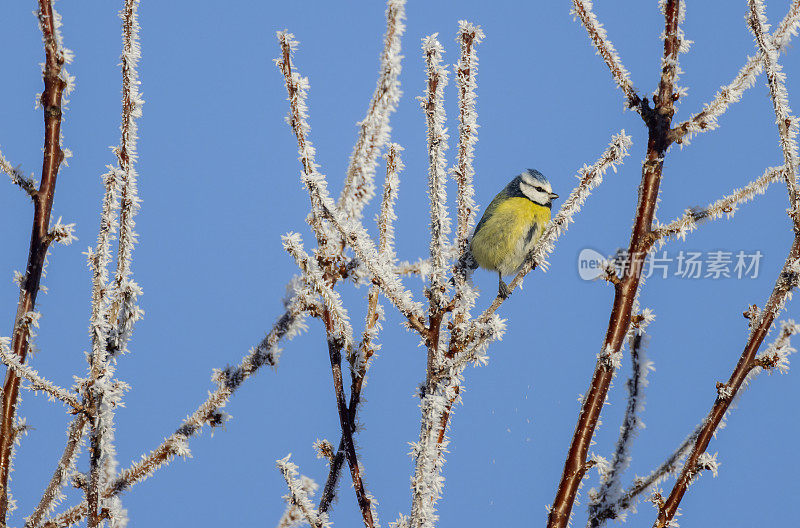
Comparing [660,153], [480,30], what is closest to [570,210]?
[660,153]

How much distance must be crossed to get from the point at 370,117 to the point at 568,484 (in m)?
1.27

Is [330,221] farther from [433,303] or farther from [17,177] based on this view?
[17,177]

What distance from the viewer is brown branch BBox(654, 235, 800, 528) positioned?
199cm

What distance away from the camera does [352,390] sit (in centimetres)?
213

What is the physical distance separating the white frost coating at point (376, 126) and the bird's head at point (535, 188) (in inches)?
114

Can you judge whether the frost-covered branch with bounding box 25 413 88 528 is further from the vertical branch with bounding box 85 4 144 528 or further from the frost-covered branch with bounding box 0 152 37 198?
the frost-covered branch with bounding box 0 152 37 198

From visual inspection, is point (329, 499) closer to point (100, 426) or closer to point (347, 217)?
point (100, 426)

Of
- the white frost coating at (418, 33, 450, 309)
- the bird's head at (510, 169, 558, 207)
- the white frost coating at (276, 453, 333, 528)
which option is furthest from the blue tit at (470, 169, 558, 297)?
the white frost coating at (276, 453, 333, 528)

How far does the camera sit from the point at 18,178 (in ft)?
6.52

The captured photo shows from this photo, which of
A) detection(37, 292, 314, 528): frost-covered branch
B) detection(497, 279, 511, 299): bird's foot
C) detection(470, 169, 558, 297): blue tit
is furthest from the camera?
detection(470, 169, 558, 297): blue tit

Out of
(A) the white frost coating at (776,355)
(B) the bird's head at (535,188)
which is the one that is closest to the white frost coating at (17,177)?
(A) the white frost coating at (776,355)

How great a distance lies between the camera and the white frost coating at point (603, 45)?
6.84 ft

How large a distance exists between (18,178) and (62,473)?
0.85 m

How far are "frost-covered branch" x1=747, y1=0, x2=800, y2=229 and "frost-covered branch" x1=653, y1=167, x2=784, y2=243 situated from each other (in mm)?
62
